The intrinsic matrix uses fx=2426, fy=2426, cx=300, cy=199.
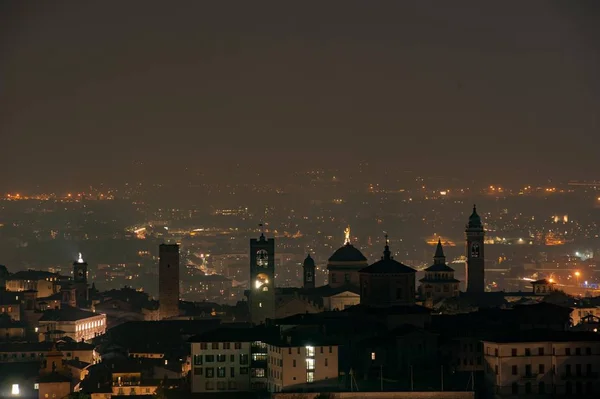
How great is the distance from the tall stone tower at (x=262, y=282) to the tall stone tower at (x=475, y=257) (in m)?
14.9

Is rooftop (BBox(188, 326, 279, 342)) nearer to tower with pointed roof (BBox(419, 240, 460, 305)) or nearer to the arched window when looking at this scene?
the arched window

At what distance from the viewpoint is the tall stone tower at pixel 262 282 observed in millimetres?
118250

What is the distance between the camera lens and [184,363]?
10181 centimetres

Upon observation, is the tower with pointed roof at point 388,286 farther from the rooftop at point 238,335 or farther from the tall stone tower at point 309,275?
the tall stone tower at point 309,275

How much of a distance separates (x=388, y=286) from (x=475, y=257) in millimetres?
28115

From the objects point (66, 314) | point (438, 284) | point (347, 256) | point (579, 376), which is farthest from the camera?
point (347, 256)

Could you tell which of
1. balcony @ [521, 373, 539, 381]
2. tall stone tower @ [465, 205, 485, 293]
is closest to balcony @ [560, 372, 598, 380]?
balcony @ [521, 373, 539, 381]

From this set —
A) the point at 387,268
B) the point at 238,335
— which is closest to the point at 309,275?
the point at 387,268

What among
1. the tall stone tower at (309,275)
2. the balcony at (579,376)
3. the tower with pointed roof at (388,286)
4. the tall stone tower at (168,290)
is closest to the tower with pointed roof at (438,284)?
the tall stone tower at (309,275)

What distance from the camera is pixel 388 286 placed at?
106625mm

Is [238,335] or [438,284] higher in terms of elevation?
[438,284]

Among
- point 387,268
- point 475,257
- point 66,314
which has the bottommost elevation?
point 66,314

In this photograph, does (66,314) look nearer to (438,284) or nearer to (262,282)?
(262,282)

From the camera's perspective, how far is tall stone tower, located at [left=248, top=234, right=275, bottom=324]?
118 m
